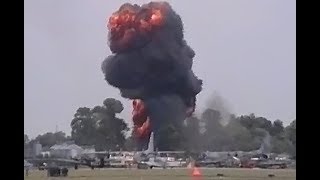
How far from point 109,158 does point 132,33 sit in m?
Answer: 0.61

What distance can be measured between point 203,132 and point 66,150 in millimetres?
645

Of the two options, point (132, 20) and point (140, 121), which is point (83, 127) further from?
point (132, 20)

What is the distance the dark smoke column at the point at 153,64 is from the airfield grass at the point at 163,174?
15cm

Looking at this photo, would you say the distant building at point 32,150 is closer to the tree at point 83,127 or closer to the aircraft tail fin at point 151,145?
the tree at point 83,127

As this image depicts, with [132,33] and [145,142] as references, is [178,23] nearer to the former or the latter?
[132,33]

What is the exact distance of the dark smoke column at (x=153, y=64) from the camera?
190 centimetres

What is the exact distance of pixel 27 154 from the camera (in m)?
1.79

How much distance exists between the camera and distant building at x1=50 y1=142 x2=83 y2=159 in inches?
77.9

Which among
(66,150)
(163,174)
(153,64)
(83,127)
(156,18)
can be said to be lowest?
(163,174)

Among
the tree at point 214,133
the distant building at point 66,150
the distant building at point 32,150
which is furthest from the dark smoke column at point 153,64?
the distant building at point 32,150

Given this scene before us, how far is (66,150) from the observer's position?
2.00 m

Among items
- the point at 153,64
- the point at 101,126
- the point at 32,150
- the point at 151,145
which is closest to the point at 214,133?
the point at 151,145

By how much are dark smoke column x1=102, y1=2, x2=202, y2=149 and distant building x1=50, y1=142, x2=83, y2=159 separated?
32cm
